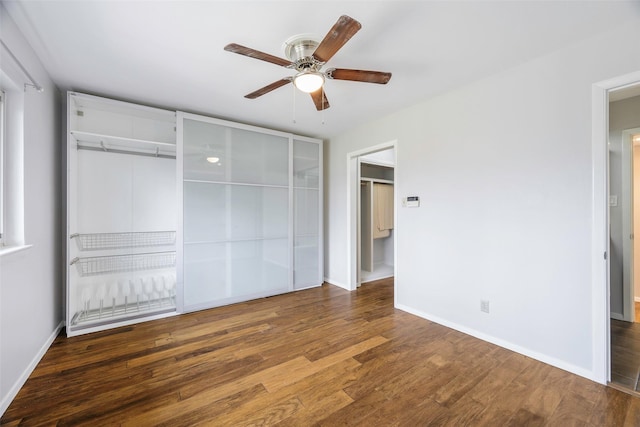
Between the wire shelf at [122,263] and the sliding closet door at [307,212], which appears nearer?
the wire shelf at [122,263]

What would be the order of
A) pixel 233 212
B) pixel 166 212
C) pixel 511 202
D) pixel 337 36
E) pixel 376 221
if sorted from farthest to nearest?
pixel 376 221 < pixel 233 212 < pixel 166 212 < pixel 511 202 < pixel 337 36

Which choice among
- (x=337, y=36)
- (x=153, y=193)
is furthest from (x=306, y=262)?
(x=337, y=36)

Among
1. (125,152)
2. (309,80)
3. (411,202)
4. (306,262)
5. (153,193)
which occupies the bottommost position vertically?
(306,262)

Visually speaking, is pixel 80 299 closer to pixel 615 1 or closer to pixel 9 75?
pixel 9 75

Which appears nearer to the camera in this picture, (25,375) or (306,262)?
(25,375)

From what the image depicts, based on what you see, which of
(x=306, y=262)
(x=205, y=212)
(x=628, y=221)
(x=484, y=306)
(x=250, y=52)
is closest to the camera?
(x=250, y=52)

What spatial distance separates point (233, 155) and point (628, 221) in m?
4.63

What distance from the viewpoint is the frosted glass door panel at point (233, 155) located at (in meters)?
3.26

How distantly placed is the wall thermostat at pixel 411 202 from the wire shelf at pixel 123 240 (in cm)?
300

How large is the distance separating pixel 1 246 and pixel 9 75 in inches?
44.3

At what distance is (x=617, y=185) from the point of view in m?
2.95

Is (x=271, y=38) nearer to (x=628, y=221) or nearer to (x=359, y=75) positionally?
(x=359, y=75)

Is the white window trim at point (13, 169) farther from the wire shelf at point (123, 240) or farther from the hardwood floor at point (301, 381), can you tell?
the hardwood floor at point (301, 381)

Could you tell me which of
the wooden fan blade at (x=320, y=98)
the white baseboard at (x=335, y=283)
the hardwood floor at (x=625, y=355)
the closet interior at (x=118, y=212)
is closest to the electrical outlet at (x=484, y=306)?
the hardwood floor at (x=625, y=355)
